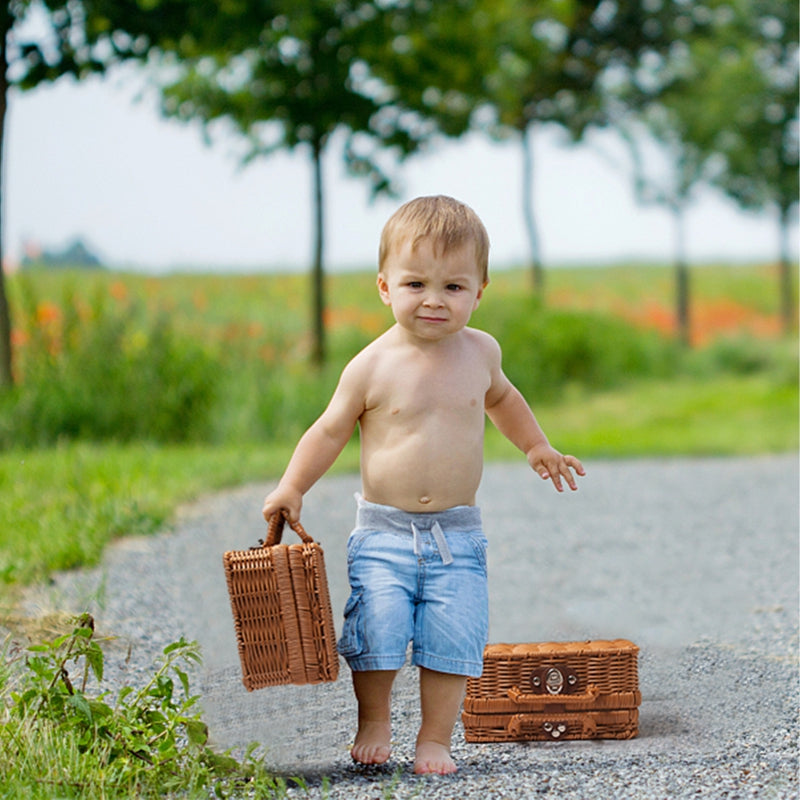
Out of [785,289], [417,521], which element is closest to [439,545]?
[417,521]

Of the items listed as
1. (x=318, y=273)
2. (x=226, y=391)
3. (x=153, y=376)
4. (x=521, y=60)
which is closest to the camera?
(x=153, y=376)

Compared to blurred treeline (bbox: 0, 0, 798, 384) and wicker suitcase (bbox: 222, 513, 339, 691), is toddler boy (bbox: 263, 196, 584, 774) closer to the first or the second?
wicker suitcase (bbox: 222, 513, 339, 691)

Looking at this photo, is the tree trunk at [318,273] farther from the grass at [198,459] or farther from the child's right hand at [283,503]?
the child's right hand at [283,503]

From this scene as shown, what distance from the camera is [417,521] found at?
8.64 ft

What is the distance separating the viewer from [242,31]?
25.0ft

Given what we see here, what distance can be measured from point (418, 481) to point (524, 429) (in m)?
0.40

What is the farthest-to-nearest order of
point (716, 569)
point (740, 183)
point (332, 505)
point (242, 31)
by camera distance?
point (740, 183)
point (242, 31)
point (332, 505)
point (716, 569)

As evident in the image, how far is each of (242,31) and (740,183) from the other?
934 centimetres

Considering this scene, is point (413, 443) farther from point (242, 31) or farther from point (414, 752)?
point (242, 31)

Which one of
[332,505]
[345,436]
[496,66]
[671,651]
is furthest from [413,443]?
[496,66]

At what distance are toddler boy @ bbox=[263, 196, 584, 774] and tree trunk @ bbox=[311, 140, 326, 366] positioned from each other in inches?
272

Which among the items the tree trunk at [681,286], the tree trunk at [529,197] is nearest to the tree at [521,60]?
the tree trunk at [529,197]

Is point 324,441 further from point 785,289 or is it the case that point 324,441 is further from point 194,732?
point 785,289

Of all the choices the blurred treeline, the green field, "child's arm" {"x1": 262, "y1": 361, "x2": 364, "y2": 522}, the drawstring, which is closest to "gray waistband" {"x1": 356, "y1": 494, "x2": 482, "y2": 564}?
the drawstring
